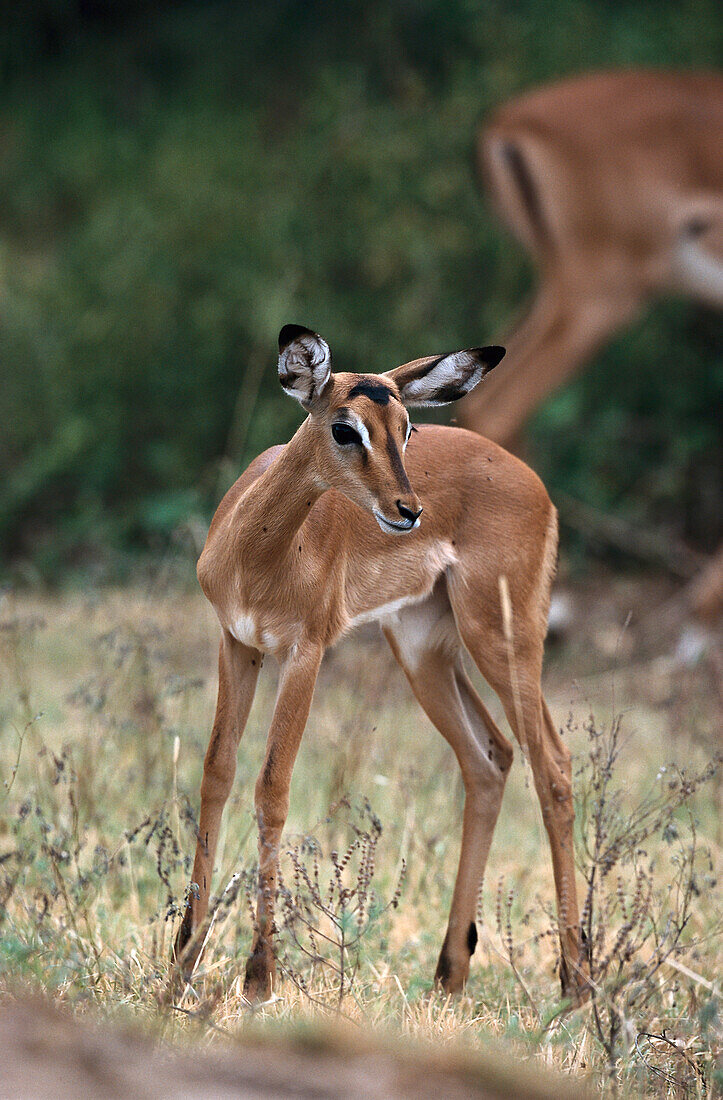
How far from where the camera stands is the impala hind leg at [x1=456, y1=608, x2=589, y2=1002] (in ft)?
9.89

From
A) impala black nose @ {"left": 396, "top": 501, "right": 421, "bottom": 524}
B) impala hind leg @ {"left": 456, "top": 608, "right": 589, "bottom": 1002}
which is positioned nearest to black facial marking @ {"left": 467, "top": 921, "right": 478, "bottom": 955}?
impala hind leg @ {"left": 456, "top": 608, "right": 589, "bottom": 1002}

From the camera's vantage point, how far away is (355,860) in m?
3.83

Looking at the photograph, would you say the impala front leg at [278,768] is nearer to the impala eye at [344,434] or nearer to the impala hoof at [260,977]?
the impala hoof at [260,977]

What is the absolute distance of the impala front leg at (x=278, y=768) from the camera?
264 centimetres

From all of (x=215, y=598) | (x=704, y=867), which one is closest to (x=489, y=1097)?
(x=215, y=598)

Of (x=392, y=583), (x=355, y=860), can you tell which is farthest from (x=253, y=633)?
(x=355, y=860)

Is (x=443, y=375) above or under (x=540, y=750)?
above

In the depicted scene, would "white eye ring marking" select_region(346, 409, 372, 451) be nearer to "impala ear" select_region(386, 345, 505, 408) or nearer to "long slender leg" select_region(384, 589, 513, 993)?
"impala ear" select_region(386, 345, 505, 408)

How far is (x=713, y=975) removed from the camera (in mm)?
3199

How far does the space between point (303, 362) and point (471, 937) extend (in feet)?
4.89

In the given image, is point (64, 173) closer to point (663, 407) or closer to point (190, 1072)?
point (663, 407)

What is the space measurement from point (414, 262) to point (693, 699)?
3.57 m

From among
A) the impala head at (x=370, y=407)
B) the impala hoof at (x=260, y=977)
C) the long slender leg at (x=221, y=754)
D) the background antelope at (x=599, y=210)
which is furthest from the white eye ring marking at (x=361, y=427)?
the background antelope at (x=599, y=210)

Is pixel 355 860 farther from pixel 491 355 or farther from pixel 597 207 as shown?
pixel 597 207
